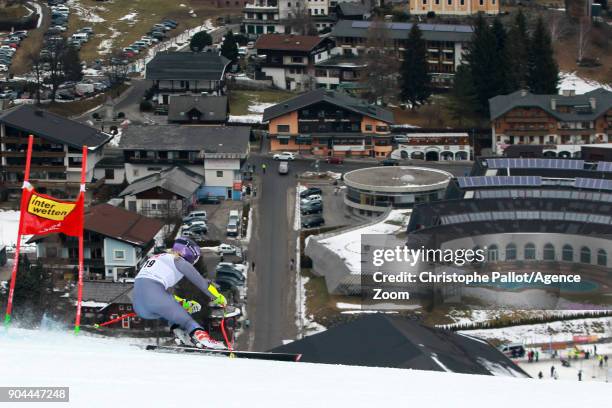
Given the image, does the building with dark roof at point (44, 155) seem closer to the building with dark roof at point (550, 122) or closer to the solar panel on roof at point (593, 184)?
the building with dark roof at point (550, 122)

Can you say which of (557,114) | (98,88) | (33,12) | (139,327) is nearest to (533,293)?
(139,327)

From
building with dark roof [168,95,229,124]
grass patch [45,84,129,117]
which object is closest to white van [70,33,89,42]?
grass patch [45,84,129,117]

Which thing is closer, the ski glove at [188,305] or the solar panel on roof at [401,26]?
the ski glove at [188,305]

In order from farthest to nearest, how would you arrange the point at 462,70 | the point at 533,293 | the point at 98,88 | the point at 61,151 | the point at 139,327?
the point at 98,88 < the point at 462,70 < the point at 61,151 < the point at 533,293 < the point at 139,327

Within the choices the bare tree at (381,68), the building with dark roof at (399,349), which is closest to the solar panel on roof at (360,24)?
the bare tree at (381,68)

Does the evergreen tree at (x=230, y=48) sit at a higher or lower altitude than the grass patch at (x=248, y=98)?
higher

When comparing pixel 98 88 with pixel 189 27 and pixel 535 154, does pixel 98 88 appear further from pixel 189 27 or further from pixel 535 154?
pixel 535 154

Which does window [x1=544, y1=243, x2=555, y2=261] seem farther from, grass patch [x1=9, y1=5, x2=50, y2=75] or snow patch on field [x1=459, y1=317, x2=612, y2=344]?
grass patch [x1=9, y1=5, x2=50, y2=75]
